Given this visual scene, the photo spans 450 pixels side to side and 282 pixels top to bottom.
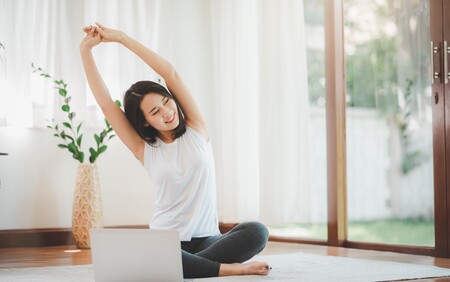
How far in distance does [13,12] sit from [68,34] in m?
0.38

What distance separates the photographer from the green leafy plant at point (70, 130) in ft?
13.1

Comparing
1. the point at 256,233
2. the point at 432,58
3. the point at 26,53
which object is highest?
the point at 26,53

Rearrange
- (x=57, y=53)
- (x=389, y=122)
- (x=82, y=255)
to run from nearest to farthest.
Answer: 1. (x=82, y=255)
2. (x=389, y=122)
3. (x=57, y=53)

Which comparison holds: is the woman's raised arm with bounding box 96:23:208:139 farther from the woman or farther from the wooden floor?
the wooden floor

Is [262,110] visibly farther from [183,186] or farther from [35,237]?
[183,186]

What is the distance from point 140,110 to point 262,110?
1.98 m

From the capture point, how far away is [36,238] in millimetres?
4137

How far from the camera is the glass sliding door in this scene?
348 centimetres

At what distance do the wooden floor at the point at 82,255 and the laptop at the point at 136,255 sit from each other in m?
1.11

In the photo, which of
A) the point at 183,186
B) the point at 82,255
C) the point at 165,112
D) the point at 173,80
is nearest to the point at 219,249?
the point at 183,186

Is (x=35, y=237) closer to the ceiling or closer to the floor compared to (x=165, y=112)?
closer to the floor

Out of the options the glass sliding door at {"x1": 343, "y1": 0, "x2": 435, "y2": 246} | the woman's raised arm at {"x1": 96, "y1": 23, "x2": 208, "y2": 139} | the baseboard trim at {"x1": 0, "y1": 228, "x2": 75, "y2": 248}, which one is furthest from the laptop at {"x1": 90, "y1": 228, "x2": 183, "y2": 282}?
the baseboard trim at {"x1": 0, "y1": 228, "x2": 75, "y2": 248}

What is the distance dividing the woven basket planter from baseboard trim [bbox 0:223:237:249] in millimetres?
225

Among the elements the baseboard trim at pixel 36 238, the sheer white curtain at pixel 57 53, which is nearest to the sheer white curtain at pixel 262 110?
the sheer white curtain at pixel 57 53
